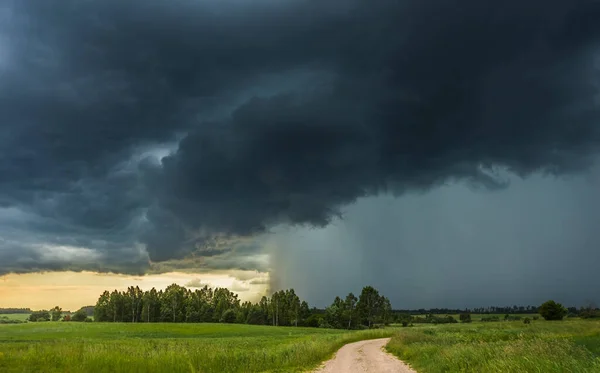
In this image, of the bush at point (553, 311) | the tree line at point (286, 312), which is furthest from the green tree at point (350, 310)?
the bush at point (553, 311)

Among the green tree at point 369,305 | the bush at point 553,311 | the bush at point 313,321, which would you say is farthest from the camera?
the green tree at point 369,305

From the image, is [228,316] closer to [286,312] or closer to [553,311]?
[286,312]

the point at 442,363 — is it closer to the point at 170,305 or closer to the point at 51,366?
the point at 51,366

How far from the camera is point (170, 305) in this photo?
198750mm

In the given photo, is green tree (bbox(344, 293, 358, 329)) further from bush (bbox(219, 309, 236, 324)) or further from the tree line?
bush (bbox(219, 309, 236, 324))

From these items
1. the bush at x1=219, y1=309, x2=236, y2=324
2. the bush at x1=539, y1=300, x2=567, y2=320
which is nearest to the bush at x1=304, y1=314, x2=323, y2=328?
the bush at x1=219, y1=309, x2=236, y2=324

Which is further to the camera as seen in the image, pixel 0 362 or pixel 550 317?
pixel 550 317

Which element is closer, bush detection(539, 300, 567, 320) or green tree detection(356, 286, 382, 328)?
bush detection(539, 300, 567, 320)

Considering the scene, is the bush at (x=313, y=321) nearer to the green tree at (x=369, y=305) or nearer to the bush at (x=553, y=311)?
the green tree at (x=369, y=305)

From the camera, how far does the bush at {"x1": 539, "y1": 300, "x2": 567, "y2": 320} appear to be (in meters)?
145

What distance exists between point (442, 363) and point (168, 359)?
1731 cm

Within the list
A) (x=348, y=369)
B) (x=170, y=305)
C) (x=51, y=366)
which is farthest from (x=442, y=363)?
(x=170, y=305)

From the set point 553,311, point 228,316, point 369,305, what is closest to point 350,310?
point 369,305

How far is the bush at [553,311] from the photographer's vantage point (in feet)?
477
